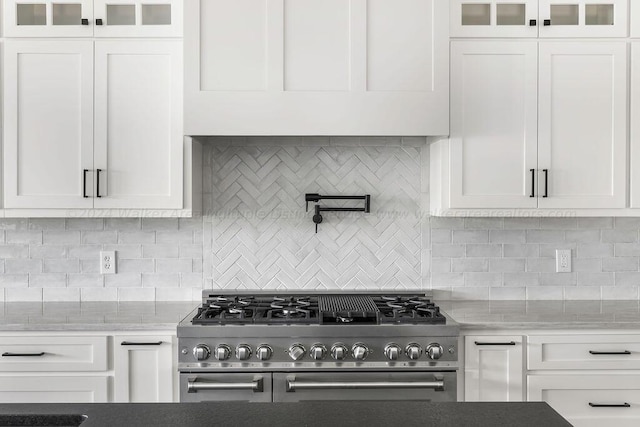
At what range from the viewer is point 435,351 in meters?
2.42

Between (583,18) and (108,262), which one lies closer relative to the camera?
(583,18)

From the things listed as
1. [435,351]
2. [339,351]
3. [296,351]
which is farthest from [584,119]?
[296,351]

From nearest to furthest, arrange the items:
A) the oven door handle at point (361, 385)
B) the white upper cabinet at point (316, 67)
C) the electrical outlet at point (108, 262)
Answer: the oven door handle at point (361, 385) < the white upper cabinet at point (316, 67) < the electrical outlet at point (108, 262)

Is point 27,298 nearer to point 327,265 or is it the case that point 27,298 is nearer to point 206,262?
point 206,262

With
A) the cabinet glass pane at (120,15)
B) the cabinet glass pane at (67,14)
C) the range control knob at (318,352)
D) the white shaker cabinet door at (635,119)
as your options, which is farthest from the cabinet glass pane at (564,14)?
the cabinet glass pane at (67,14)

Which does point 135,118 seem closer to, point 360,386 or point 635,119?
point 360,386

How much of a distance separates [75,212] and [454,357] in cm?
184

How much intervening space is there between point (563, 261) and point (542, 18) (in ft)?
4.12

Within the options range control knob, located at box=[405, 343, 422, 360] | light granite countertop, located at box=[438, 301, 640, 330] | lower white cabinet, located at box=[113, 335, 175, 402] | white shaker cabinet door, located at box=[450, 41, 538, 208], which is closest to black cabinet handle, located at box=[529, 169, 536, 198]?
white shaker cabinet door, located at box=[450, 41, 538, 208]

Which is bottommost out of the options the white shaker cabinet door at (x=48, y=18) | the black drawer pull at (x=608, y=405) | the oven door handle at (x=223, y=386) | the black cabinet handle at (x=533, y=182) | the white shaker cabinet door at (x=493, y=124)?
the black drawer pull at (x=608, y=405)

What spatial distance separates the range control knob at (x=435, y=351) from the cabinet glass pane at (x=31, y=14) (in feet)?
7.51

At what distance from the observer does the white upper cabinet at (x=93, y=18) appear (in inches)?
107

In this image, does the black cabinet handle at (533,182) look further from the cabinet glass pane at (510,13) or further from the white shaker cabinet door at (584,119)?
the cabinet glass pane at (510,13)

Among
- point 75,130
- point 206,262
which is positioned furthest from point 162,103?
point 206,262
